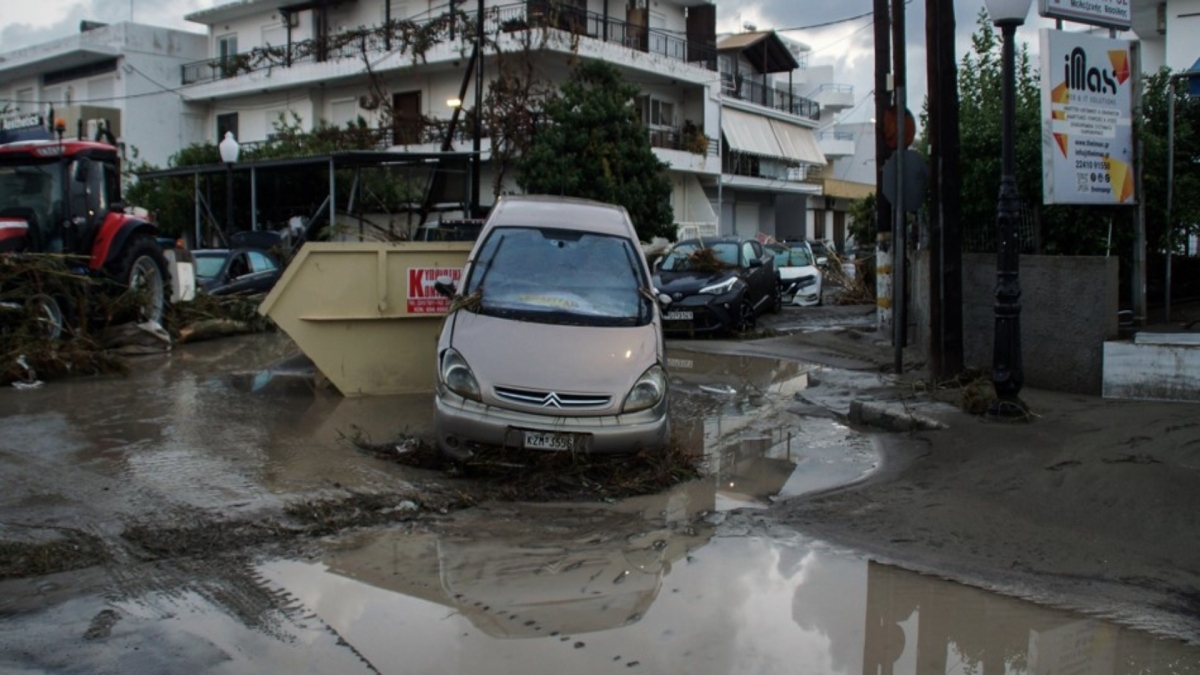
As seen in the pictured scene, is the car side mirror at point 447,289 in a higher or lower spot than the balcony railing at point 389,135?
lower

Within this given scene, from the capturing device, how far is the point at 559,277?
8.58 m

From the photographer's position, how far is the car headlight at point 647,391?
7523 mm

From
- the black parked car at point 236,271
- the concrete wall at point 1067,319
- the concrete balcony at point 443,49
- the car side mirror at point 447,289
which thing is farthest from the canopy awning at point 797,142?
the car side mirror at point 447,289

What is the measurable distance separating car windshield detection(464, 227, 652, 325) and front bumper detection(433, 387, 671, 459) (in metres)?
0.97

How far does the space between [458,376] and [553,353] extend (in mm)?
701

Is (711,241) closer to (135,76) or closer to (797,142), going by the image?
(797,142)

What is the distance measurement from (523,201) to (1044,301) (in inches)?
208

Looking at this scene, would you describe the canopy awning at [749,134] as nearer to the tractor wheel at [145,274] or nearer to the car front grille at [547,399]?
the tractor wheel at [145,274]

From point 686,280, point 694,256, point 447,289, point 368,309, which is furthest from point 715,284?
point 447,289

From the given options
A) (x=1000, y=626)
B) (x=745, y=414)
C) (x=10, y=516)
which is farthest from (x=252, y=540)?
(x=745, y=414)

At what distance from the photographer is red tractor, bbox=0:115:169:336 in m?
12.6

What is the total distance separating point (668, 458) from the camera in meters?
7.84

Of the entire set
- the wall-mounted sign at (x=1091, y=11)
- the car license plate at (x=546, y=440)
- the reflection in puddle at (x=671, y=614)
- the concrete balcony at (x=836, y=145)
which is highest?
the concrete balcony at (x=836, y=145)

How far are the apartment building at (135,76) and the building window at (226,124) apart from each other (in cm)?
122
